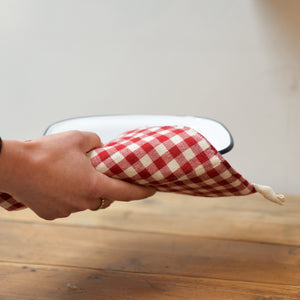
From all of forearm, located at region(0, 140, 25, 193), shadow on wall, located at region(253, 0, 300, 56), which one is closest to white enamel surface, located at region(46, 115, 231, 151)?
forearm, located at region(0, 140, 25, 193)

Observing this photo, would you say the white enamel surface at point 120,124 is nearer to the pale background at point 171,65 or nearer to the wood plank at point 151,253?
the wood plank at point 151,253

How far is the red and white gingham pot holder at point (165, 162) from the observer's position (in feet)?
1.68

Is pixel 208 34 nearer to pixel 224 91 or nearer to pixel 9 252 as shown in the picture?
pixel 224 91

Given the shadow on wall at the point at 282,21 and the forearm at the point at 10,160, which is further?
the shadow on wall at the point at 282,21

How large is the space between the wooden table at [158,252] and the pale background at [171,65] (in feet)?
0.54

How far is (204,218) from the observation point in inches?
32.5

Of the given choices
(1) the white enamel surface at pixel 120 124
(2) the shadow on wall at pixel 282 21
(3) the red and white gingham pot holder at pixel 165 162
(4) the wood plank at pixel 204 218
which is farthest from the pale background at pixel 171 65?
(3) the red and white gingham pot holder at pixel 165 162

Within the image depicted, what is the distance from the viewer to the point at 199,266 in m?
0.64

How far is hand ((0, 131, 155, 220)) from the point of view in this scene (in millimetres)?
447

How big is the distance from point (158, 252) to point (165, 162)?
225mm

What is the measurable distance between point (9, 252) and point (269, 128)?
0.59 metres

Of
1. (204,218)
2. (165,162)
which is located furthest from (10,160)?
(204,218)

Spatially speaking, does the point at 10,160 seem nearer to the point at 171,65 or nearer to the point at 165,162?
the point at 165,162

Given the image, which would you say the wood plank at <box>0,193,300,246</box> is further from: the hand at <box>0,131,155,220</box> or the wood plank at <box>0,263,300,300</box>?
the hand at <box>0,131,155,220</box>
